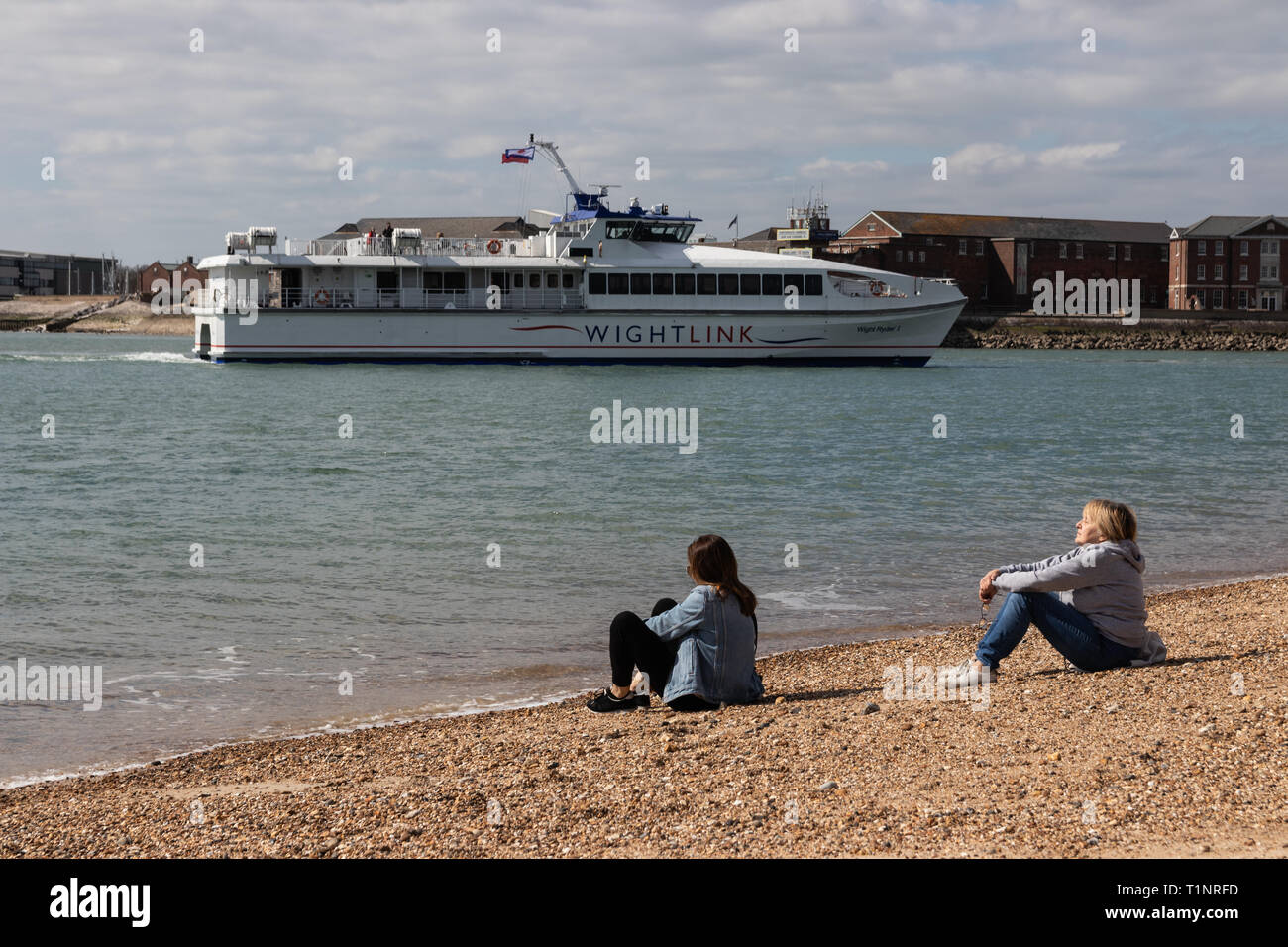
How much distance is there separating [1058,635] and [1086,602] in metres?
0.23

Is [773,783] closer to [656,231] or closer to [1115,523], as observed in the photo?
[1115,523]

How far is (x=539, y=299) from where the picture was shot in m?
47.3

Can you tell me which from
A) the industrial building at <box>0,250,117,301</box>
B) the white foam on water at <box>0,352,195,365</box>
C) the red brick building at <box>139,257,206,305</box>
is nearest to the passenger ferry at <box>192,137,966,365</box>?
the white foam on water at <box>0,352,195,365</box>

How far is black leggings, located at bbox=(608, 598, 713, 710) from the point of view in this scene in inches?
255

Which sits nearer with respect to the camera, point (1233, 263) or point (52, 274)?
point (1233, 263)

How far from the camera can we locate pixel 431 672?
8.41 metres

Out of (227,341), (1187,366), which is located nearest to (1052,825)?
(227,341)

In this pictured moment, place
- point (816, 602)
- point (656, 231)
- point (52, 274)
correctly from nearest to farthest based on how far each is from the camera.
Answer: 1. point (816, 602)
2. point (656, 231)
3. point (52, 274)

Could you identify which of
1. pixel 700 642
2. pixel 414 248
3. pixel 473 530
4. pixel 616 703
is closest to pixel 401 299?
pixel 414 248

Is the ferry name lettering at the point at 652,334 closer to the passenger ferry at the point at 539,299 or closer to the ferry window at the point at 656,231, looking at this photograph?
the passenger ferry at the point at 539,299

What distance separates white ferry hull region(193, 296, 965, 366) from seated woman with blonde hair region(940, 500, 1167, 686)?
40.7 m

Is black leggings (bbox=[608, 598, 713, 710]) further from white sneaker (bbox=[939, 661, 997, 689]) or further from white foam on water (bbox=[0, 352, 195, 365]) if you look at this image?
white foam on water (bbox=[0, 352, 195, 365])

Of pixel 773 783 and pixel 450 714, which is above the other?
pixel 773 783

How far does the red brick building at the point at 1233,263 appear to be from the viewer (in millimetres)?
94125
